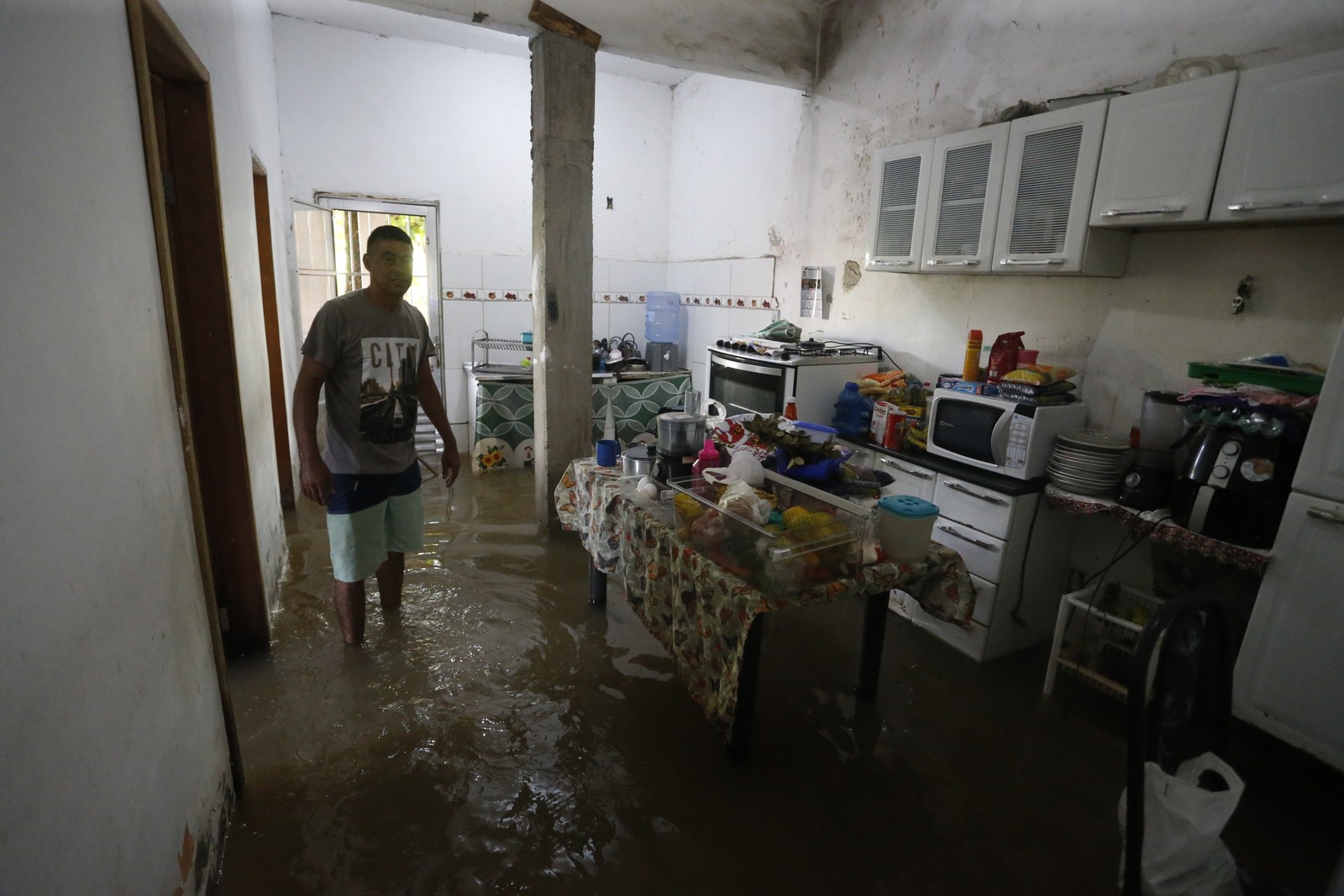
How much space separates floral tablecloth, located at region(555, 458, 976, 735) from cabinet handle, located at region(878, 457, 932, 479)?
86 centimetres

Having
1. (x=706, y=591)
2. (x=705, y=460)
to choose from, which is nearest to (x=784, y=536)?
(x=706, y=591)

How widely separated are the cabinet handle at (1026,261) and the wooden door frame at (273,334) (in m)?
3.97

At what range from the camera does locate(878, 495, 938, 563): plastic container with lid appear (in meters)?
1.98

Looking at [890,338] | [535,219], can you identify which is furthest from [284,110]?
[890,338]

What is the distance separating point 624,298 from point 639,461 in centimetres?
395

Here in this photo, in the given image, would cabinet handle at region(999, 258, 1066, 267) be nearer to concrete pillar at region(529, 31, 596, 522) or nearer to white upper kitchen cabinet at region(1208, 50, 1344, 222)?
white upper kitchen cabinet at region(1208, 50, 1344, 222)

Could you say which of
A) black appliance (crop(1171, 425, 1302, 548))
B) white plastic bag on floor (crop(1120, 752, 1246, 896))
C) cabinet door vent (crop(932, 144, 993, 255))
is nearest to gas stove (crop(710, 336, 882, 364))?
cabinet door vent (crop(932, 144, 993, 255))

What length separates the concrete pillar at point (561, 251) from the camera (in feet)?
11.5

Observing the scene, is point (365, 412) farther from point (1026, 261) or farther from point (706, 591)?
point (1026, 261)

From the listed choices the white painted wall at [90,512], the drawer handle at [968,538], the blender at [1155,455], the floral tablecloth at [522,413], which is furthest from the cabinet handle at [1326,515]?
the floral tablecloth at [522,413]

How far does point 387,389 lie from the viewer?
8.04 ft

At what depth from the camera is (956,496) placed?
2871mm

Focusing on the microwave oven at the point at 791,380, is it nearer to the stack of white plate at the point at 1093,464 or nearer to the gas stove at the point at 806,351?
the gas stove at the point at 806,351

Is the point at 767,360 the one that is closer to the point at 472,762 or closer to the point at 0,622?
the point at 472,762
